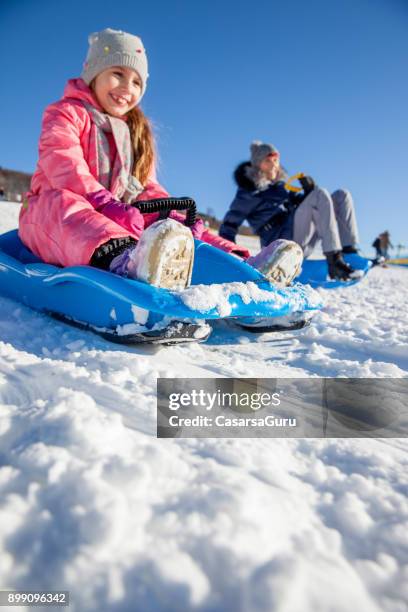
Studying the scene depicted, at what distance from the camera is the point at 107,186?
190 cm

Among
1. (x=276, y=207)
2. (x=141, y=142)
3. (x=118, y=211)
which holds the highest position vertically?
(x=141, y=142)

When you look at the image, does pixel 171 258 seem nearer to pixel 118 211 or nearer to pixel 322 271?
pixel 118 211

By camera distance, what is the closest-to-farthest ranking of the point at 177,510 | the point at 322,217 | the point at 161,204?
the point at 177,510
the point at 161,204
the point at 322,217

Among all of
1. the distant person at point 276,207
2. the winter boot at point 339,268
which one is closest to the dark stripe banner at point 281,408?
the winter boot at point 339,268

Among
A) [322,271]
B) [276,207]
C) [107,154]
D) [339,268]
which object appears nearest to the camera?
[107,154]

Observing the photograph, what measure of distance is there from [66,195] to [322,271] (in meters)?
2.37

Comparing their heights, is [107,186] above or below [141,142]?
below

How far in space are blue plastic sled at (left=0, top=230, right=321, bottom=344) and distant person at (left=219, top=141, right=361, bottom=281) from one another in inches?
68.8

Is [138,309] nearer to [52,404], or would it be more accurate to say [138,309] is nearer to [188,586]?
[52,404]

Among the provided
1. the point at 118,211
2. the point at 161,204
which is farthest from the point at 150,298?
the point at 118,211

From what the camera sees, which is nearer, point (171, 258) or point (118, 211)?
point (171, 258)

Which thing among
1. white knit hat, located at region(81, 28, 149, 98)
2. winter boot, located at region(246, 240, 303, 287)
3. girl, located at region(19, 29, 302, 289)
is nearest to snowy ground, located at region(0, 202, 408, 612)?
girl, located at region(19, 29, 302, 289)

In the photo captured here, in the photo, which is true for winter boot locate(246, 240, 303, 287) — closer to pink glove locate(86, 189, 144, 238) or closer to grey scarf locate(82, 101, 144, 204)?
pink glove locate(86, 189, 144, 238)

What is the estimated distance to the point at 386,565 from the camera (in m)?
0.50
